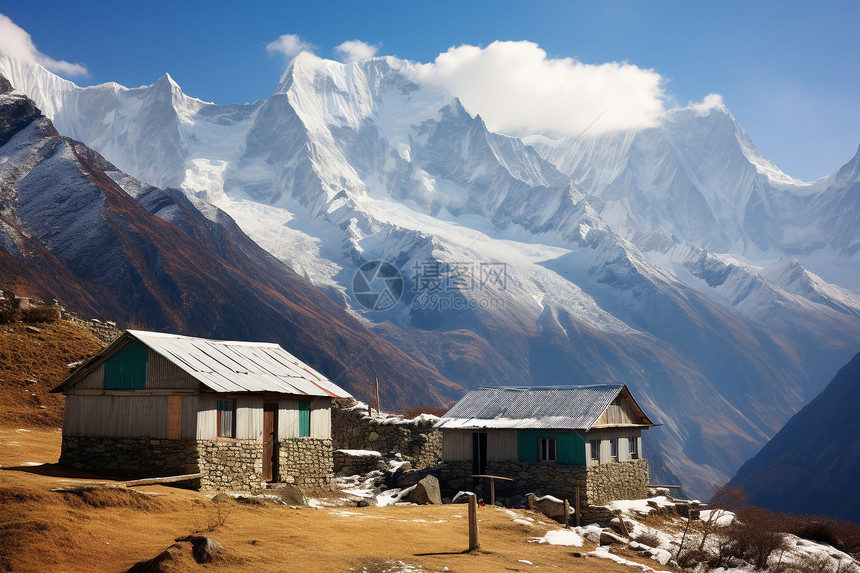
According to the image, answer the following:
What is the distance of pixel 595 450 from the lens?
35.5 meters

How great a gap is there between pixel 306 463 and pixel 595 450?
13.6 metres

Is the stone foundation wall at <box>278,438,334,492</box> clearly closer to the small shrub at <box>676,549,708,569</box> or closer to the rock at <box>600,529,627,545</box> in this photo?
the rock at <box>600,529,627,545</box>

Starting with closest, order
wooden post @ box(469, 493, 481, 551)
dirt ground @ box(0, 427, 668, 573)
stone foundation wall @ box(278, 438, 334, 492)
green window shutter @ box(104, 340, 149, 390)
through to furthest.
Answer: dirt ground @ box(0, 427, 668, 573)
wooden post @ box(469, 493, 481, 551)
green window shutter @ box(104, 340, 149, 390)
stone foundation wall @ box(278, 438, 334, 492)

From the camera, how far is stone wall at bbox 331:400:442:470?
40469 mm

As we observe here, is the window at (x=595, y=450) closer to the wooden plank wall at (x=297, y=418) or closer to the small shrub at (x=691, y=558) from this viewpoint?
the small shrub at (x=691, y=558)

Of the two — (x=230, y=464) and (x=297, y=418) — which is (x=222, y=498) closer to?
(x=230, y=464)

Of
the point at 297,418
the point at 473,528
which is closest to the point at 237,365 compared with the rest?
the point at 297,418

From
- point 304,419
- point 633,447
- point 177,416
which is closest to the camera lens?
point 177,416

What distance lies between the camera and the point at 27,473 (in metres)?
24.0

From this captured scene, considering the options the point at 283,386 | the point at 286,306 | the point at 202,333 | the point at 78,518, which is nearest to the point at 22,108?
the point at 202,333

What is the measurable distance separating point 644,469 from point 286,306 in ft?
386

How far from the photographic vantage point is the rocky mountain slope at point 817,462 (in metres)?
110

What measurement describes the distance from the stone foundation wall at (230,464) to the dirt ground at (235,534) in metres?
1.80

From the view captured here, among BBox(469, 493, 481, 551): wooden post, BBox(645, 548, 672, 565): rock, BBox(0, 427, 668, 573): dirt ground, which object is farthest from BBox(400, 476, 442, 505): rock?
BBox(469, 493, 481, 551): wooden post
